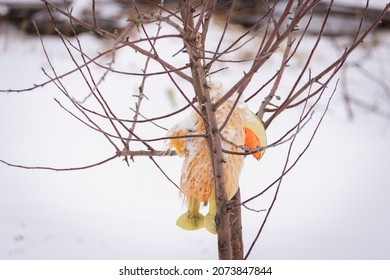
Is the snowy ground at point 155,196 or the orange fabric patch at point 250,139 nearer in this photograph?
the orange fabric patch at point 250,139

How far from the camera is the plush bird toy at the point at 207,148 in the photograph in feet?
4.66

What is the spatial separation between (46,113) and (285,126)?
2178mm

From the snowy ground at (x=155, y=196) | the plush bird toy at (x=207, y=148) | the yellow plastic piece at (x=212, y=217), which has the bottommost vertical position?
the yellow plastic piece at (x=212, y=217)

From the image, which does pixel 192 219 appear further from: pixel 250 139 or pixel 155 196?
pixel 155 196

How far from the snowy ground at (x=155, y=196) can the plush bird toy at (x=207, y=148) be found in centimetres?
140

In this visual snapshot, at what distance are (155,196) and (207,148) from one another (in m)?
2.16

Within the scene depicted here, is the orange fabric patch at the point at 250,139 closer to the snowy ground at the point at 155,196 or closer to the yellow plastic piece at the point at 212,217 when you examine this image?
the yellow plastic piece at the point at 212,217

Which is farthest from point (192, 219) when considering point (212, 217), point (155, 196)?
point (155, 196)

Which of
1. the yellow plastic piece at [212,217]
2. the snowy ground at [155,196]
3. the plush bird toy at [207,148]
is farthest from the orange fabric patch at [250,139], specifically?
the snowy ground at [155,196]

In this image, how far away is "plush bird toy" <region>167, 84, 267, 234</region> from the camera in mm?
1421

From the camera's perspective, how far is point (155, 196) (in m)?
3.54

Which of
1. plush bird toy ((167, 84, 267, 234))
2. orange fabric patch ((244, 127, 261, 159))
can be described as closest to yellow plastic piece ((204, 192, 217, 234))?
plush bird toy ((167, 84, 267, 234))

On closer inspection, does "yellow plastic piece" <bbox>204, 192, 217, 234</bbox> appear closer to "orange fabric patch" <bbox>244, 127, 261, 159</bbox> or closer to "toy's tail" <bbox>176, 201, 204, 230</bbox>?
"toy's tail" <bbox>176, 201, 204, 230</bbox>

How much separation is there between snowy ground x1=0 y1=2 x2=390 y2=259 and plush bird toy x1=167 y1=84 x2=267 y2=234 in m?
1.40
